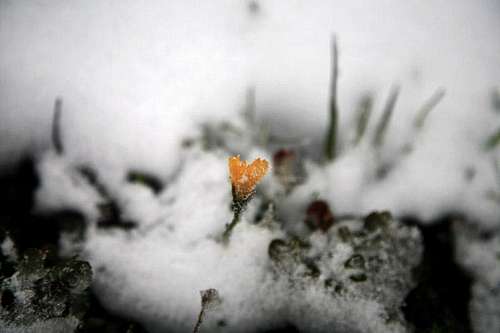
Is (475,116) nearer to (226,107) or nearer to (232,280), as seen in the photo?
(226,107)

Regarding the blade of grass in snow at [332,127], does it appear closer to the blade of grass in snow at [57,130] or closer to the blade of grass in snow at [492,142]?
the blade of grass in snow at [492,142]

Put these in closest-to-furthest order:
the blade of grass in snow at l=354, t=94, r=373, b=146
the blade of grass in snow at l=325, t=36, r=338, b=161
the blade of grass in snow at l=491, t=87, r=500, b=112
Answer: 1. the blade of grass in snow at l=325, t=36, r=338, b=161
2. the blade of grass in snow at l=354, t=94, r=373, b=146
3. the blade of grass in snow at l=491, t=87, r=500, b=112

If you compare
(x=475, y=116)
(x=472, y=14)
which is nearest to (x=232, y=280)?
(x=475, y=116)

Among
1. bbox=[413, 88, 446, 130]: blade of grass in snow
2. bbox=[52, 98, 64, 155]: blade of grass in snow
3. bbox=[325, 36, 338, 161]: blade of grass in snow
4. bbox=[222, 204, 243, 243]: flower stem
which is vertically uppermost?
bbox=[413, 88, 446, 130]: blade of grass in snow

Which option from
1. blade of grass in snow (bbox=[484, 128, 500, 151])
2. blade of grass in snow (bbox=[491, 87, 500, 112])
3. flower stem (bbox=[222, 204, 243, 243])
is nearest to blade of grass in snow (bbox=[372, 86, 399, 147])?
blade of grass in snow (bbox=[484, 128, 500, 151])

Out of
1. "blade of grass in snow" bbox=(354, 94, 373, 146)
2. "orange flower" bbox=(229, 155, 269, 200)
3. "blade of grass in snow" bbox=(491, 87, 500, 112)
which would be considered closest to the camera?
"orange flower" bbox=(229, 155, 269, 200)

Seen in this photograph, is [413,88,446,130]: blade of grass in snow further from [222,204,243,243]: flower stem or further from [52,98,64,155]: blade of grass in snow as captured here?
[52,98,64,155]: blade of grass in snow

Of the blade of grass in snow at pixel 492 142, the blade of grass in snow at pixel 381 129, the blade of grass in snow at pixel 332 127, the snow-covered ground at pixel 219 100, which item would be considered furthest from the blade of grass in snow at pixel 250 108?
the blade of grass in snow at pixel 492 142
